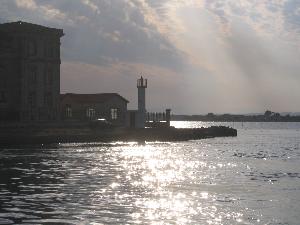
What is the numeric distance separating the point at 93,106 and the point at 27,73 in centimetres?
1788

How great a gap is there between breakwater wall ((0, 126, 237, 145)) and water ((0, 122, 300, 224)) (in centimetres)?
2718

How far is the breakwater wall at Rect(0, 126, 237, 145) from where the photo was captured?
277 ft

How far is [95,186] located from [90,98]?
257ft

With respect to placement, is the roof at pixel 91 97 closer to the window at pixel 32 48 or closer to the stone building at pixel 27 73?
the stone building at pixel 27 73

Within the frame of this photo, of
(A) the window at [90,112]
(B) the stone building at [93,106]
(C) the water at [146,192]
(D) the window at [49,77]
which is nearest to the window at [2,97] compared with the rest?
(D) the window at [49,77]

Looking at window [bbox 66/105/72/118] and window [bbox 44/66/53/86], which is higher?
window [bbox 44/66/53/86]

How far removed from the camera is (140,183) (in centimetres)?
3941

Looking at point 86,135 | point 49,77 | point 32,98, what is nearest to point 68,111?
point 49,77

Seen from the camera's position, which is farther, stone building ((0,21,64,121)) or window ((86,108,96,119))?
window ((86,108,96,119))

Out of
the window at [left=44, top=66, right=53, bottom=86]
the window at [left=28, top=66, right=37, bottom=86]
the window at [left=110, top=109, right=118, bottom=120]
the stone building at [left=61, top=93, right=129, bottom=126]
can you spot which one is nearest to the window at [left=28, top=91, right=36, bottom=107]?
the window at [left=28, top=66, right=37, bottom=86]

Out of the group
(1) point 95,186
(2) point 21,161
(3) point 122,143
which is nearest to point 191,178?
(1) point 95,186

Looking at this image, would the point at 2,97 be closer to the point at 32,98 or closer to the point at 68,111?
the point at 32,98

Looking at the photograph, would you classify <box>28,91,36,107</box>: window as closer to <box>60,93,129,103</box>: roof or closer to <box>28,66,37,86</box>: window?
<box>28,66,37,86</box>: window

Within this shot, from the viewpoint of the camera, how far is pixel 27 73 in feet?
323
